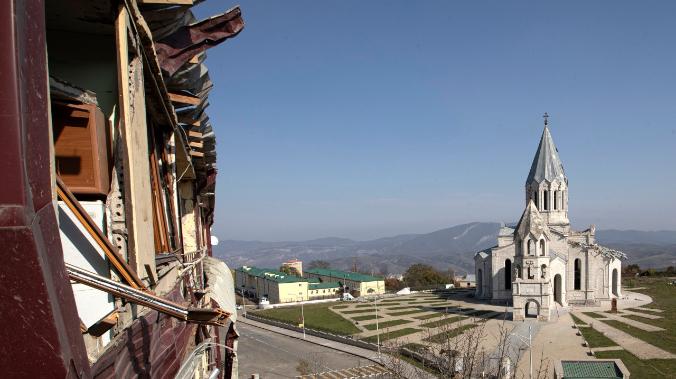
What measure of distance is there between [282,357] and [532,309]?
72.3ft

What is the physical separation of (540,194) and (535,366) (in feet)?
91.9

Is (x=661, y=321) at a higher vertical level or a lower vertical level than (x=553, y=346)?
lower

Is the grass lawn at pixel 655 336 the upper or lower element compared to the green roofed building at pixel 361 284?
upper

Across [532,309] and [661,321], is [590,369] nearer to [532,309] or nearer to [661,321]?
[532,309]

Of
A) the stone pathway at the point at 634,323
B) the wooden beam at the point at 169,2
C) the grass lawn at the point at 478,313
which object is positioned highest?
the wooden beam at the point at 169,2

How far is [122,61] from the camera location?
221cm

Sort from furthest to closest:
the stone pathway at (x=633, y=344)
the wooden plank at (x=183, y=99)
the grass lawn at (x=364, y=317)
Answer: the grass lawn at (x=364, y=317) → the stone pathway at (x=633, y=344) → the wooden plank at (x=183, y=99)

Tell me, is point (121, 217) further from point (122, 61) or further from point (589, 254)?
point (589, 254)

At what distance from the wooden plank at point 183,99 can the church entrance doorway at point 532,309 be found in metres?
38.8

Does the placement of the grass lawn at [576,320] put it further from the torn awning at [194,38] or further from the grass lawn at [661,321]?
the torn awning at [194,38]

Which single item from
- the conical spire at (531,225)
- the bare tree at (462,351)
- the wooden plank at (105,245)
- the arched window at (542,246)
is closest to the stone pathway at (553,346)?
the bare tree at (462,351)

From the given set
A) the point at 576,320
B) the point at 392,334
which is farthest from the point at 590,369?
the point at 576,320

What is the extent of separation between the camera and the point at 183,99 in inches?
164

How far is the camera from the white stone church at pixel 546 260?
37.9 meters
